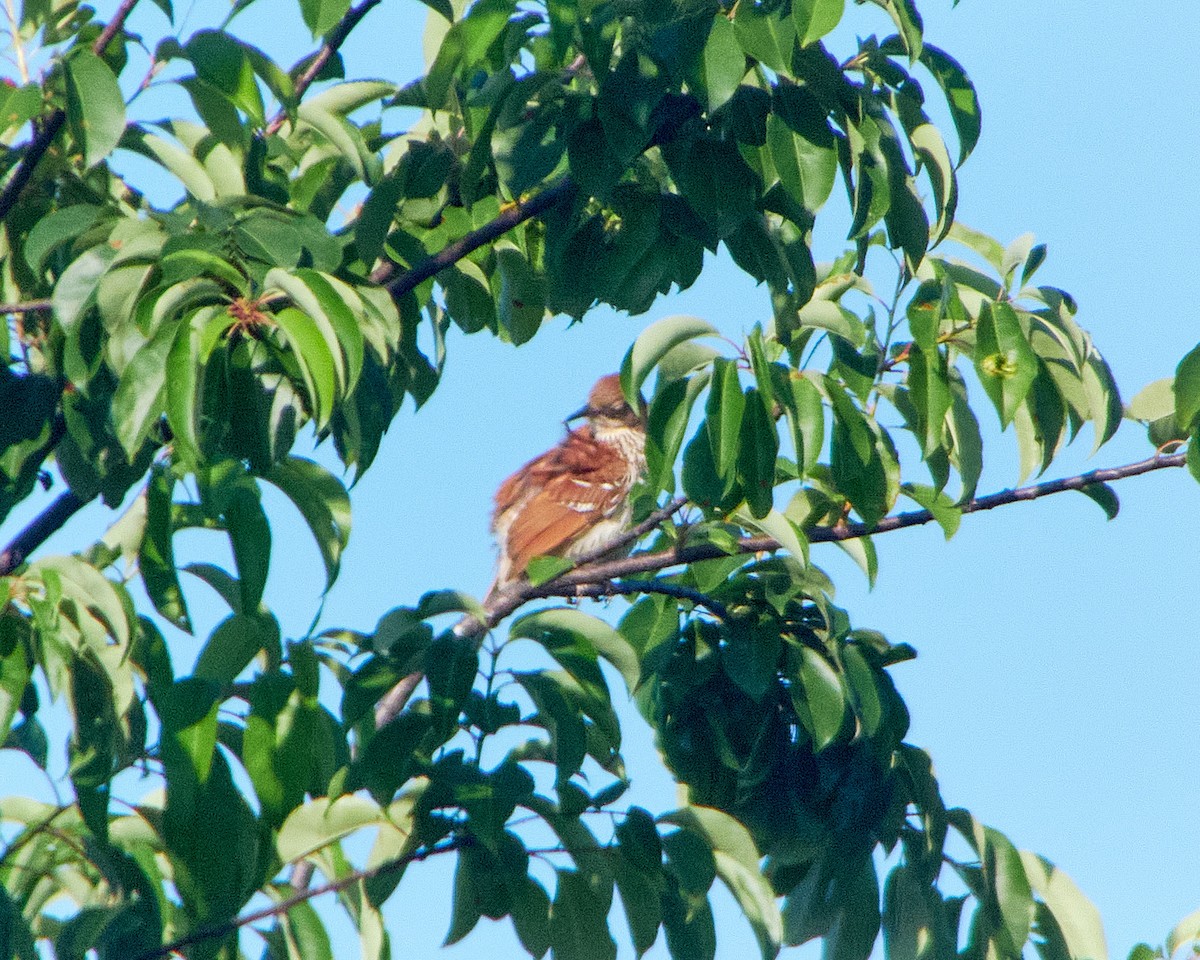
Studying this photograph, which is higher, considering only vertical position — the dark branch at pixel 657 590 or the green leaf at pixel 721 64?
the green leaf at pixel 721 64

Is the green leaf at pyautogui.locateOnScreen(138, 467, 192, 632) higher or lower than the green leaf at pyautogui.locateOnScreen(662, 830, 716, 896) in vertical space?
higher

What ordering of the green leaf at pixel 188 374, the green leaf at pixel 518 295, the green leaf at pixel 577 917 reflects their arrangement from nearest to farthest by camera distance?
the green leaf at pixel 188 374, the green leaf at pixel 577 917, the green leaf at pixel 518 295

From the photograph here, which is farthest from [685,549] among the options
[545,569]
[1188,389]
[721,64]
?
[721,64]

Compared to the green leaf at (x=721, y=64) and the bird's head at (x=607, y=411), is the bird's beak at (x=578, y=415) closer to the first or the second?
the bird's head at (x=607, y=411)

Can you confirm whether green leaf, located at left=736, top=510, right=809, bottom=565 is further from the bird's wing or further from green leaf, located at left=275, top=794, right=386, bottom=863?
the bird's wing

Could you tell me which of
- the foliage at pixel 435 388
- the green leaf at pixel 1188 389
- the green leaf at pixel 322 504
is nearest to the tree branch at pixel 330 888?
the foliage at pixel 435 388

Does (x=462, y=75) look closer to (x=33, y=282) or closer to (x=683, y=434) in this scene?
(x=683, y=434)

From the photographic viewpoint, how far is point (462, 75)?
7.82ft

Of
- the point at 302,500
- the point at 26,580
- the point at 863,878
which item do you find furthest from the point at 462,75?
the point at 863,878

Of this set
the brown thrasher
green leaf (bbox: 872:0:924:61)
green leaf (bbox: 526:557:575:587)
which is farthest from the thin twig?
the brown thrasher

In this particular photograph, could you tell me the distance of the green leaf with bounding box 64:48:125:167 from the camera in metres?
2.11

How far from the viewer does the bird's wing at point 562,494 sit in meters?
6.23

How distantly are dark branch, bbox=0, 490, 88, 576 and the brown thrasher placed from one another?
338 centimetres

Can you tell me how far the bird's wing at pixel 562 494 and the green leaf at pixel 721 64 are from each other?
398cm
